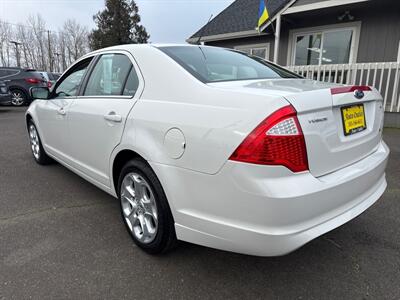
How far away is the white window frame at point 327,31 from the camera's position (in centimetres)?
866

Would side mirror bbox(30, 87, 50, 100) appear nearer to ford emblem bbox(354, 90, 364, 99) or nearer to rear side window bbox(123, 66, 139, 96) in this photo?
rear side window bbox(123, 66, 139, 96)

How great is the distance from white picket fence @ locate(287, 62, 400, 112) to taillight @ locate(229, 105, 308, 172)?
7.01 metres

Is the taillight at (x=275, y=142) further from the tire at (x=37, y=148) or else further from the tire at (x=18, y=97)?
the tire at (x=18, y=97)

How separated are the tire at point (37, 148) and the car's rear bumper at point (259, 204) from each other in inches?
126

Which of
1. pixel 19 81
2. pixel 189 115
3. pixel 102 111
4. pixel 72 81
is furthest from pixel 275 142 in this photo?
pixel 19 81

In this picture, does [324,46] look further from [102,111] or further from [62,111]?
[102,111]

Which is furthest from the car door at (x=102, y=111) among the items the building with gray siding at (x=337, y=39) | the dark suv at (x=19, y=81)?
the dark suv at (x=19, y=81)

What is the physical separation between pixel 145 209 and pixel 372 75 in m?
7.96

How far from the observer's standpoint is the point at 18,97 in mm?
12820

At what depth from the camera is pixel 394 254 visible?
2.30 metres

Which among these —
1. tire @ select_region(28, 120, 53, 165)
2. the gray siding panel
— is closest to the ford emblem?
tire @ select_region(28, 120, 53, 165)

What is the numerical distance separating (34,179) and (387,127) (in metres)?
7.71

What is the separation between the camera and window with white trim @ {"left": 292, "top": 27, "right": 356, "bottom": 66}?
894cm

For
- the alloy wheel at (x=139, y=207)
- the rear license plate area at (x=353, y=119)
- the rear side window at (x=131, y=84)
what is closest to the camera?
the rear license plate area at (x=353, y=119)
